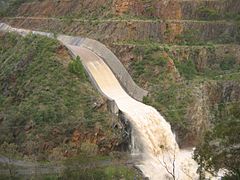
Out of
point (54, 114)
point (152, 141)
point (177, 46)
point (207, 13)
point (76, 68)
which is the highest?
point (207, 13)

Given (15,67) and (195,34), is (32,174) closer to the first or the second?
(15,67)

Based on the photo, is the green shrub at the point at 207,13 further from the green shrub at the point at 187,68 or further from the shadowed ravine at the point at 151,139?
the shadowed ravine at the point at 151,139

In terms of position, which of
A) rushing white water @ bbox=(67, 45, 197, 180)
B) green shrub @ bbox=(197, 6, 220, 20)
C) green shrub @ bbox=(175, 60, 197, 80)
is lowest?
rushing white water @ bbox=(67, 45, 197, 180)

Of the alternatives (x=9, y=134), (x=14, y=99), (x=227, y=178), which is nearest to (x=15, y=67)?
(x=14, y=99)

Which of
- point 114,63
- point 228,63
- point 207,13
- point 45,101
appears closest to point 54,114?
Result: point 45,101

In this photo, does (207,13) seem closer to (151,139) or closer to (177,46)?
(177,46)

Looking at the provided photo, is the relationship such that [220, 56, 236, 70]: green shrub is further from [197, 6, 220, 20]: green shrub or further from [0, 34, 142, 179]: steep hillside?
[0, 34, 142, 179]: steep hillside

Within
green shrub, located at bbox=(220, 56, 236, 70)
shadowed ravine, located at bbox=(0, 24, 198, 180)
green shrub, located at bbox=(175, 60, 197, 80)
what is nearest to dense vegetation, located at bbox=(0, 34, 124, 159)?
shadowed ravine, located at bbox=(0, 24, 198, 180)

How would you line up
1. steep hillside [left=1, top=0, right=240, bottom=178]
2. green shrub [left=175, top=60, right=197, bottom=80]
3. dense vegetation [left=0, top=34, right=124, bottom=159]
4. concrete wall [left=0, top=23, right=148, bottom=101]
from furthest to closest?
1. green shrub [left=175, top=60, right=197, bottom=80]
2. concrete wall [left=0, top=23, right=148, bottom=101]
3. steep hillside [left=1, top=0, right=240, bottom=178]
4. dense vegetation [left=0, top=34, right=124, bottom=159]
